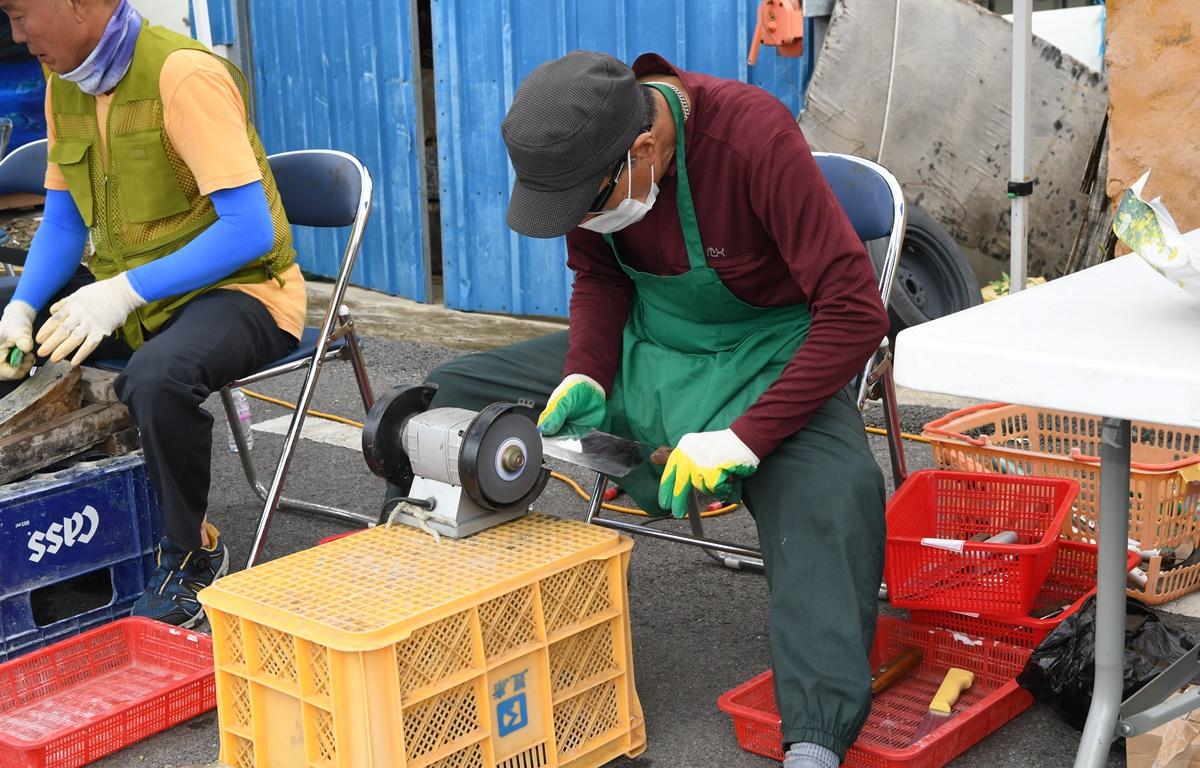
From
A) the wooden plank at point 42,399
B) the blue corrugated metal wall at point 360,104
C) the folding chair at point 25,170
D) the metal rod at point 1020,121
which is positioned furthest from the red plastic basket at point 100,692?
the blue corrugated metal wall at point 360,104

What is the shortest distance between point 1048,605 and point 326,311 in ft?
6.51

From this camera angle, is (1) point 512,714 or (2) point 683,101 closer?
(1) point 512,714

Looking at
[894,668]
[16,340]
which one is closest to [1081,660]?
[894,668]

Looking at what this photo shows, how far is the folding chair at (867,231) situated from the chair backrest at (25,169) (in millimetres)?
2298

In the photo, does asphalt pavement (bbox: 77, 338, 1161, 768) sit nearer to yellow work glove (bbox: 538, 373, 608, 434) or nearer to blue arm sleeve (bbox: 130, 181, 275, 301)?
yellow work glove (bbox: 538, 373, 608, 434)

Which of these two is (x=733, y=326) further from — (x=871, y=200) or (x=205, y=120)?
(x=205, y=120)

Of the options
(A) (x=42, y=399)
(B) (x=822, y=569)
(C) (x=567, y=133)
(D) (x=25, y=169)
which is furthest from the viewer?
(D) (x=25, y=169)

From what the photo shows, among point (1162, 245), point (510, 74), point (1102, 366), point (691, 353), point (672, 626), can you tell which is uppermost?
point (1162, 245)

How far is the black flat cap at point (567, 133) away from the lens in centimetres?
239

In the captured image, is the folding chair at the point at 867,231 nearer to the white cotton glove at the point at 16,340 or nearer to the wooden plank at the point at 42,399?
the wooden plank at the point at 42,399

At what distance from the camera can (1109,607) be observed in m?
1.97

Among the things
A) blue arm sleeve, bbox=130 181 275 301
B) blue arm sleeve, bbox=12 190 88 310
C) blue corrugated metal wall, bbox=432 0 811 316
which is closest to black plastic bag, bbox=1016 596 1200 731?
blue arm sleeve, bbox=130 181 275 301

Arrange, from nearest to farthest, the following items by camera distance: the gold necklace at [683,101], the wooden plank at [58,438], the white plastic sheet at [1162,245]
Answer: the white plastic sheet at [1162,245], the gold necklace at [683,101], the wooden plank at [58,438]

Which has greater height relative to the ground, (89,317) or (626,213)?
(626,213)
